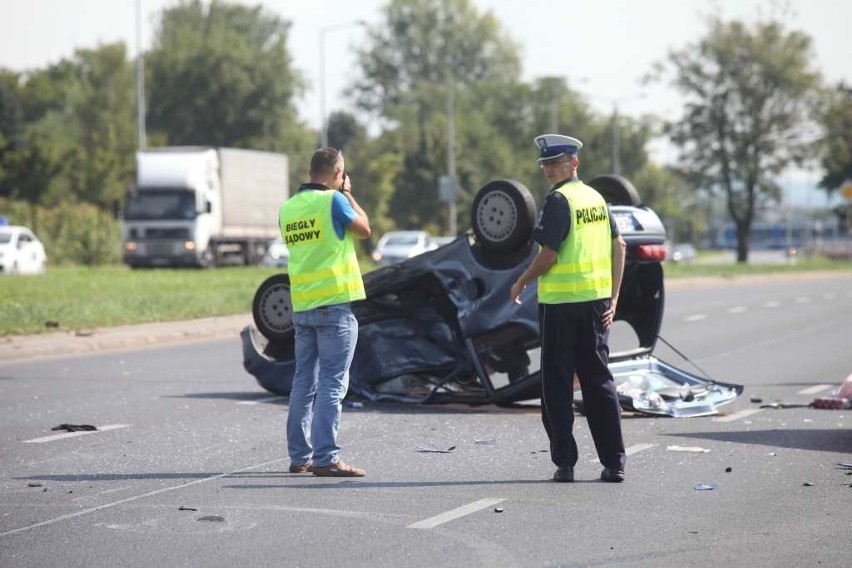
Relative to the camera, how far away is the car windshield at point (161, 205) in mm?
45781

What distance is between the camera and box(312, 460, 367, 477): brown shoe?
836cm

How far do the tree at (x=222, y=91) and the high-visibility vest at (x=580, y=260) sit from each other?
8122 centimetres

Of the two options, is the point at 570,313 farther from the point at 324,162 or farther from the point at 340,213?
the point at 324,162

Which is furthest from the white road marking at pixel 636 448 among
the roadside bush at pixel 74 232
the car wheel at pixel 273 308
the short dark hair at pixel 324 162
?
the roadside bush at pixel 74 232

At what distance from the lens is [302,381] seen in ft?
A: 28.1

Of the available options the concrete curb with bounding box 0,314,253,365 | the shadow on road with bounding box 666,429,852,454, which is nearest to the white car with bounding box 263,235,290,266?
the concrete curb with bounding box 0,314,253,365

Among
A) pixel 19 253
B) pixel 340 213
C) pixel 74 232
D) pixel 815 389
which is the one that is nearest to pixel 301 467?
pixel 340 213

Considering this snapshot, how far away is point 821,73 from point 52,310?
47105 millimetres

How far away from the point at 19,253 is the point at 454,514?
37543mm

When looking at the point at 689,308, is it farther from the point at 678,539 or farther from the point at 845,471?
the point at 678,539

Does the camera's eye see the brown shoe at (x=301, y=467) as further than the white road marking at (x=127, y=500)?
Yes

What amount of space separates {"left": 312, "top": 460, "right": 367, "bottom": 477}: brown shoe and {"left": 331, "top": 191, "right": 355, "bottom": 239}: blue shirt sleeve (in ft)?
4.08

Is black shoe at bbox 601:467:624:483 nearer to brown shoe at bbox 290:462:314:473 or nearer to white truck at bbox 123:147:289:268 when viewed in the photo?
brown shoe at bbox 290:462:314:473

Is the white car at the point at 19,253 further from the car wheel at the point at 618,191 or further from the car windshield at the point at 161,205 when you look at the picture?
the car wheel at the point at 618,191
